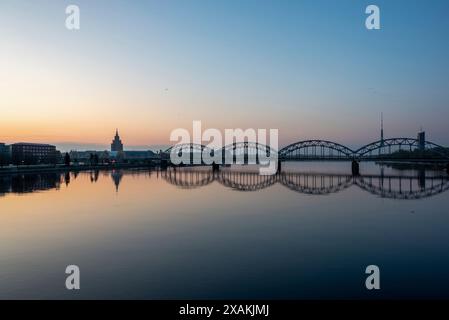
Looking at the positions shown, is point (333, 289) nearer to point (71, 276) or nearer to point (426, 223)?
point (71, 276)

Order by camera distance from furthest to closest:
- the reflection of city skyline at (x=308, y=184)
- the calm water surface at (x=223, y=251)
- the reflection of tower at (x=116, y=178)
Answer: the reflection of tower at (x=116, y=178)
the reflection of city skyline at (x=308, y=184)
the calm water surface at (x=223, y=251)

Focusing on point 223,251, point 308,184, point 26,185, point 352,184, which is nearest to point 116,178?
point 26,185

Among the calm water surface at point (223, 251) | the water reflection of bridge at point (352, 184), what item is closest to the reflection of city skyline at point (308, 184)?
the water reflection of bridge at point (352, 184)

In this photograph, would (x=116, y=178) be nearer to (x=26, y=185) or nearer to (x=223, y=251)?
(x=26, y=185)

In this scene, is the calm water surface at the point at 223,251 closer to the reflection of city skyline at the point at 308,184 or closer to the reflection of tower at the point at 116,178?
the reflection of city skyline at the point at 308,184

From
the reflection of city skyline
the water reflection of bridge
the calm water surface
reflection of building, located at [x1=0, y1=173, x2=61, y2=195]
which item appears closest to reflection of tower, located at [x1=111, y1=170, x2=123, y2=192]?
the reflection of city skyline

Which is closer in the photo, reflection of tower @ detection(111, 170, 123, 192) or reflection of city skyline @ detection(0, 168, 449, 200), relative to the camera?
reflection of city skyline @ detection(0, 168, 449, 200)

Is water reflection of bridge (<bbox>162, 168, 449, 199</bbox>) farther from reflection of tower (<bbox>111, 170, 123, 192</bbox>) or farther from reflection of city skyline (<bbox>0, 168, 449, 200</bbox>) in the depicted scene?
reflection of tower (<bbox>111, 170, 123, 192</bbox>)

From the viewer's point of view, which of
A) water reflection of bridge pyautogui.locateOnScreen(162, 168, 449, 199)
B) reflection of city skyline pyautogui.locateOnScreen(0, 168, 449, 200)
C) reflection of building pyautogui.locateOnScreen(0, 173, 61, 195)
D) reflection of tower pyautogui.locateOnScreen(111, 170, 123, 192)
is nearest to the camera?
water reflection of bridge pyautogui.locateOnScreen(162, 168, 449, 199)

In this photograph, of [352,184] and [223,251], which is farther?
[352,184]

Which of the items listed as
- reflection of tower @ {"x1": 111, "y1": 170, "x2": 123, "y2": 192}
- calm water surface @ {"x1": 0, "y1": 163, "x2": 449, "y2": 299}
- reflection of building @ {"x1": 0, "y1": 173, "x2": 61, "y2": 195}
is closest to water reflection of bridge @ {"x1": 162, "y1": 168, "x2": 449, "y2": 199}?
reflection of tower @ {"x1": 111, "y1": 170, "x2": 123, "y2": 192}

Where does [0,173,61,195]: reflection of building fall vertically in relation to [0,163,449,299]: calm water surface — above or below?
above

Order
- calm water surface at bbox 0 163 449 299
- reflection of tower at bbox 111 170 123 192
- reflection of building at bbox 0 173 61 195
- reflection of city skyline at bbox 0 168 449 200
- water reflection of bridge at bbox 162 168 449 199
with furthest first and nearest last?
reflection of tower at bbox 111 170 123 192 < reflection of building at bbox 0 173 61 195 < reflection of city skyline at bbox 0 168 449 200 < water reflection of bridge at bbox 162 168 449 199 < calm water surface at bbox 0 163 449 299
